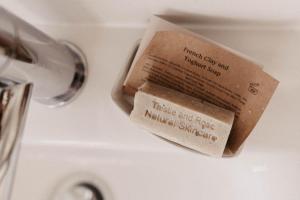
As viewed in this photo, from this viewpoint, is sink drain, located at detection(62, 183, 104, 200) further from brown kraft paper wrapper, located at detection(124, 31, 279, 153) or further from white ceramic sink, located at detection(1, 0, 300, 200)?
brown kraft paper wrapper, located at detection(124, 31, 279, 153)

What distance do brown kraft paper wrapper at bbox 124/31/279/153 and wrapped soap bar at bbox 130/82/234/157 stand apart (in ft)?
0.06

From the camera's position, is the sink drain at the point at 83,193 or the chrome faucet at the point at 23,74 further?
the sink drain at the point at 83,193

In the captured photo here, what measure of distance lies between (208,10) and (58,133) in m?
0.21

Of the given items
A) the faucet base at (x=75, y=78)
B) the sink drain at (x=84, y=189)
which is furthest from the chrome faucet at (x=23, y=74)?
the sink drain at (x=84, y=189)

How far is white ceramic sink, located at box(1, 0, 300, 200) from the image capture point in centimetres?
41

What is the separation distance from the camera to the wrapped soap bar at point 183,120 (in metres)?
Answer: 0.36

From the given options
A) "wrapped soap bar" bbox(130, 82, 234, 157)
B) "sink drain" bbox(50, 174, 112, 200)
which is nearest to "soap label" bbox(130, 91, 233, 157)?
"wrapped soap bar" bbox(130, 82, 234, 157)

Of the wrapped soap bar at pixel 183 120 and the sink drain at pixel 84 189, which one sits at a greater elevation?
the wrapped soap bar at pixel 183 120

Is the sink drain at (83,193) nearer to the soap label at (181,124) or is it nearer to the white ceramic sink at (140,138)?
the white ceramic sink at (140,138)

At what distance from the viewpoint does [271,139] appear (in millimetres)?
406

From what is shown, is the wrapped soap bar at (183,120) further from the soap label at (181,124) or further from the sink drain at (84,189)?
the sink drain at (84,189)

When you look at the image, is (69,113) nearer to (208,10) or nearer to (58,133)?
(58,133)

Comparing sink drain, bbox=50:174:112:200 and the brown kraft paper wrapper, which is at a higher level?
the brown kraft paper wrapper

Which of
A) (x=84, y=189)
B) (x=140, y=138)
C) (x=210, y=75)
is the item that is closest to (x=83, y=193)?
(x=84, y=189)
